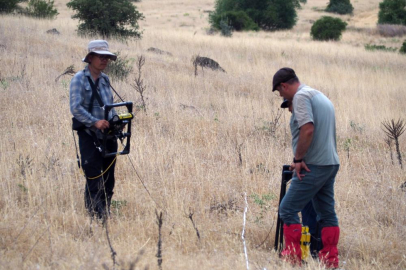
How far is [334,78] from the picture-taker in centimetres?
1708

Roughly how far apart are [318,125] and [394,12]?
42.2m

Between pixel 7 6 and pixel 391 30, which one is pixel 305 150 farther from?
pixel 391 30

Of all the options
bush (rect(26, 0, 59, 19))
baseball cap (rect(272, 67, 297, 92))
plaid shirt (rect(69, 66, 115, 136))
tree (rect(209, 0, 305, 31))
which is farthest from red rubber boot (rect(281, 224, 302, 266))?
tree (rect(209, 0, 305, 31))

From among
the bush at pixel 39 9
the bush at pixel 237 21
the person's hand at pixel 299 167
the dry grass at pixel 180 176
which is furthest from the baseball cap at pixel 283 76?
the bush at pixel 237 21

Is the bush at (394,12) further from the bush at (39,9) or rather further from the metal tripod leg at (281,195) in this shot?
the metal tripod leg at (281,195)

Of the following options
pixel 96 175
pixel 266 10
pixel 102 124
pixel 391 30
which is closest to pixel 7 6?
pixel 96 175

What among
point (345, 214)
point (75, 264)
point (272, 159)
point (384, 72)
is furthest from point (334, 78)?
point (75, 264)

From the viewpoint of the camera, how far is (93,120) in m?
4.59

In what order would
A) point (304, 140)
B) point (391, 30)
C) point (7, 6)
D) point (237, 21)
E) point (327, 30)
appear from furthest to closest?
1. point (391, 30)
2. point (237, 21)
3. point (327, 30)
4. point (7, 6)
5. point (304, 140)

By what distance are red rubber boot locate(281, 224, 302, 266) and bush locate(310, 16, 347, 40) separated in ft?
93.5

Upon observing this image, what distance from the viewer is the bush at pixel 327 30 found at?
31.1m

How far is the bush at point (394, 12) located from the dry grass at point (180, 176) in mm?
30765

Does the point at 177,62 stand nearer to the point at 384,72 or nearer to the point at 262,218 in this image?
the point at 384,72

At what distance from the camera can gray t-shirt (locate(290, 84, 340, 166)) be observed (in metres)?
4.12
